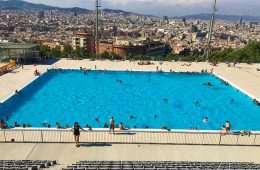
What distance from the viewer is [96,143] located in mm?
14398

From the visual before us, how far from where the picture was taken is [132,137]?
48.8 feet

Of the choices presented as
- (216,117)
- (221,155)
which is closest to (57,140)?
(221,155)

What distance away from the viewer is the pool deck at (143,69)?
29.2 meters

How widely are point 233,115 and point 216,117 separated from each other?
1.71 meters

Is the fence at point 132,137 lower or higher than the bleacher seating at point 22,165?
lower

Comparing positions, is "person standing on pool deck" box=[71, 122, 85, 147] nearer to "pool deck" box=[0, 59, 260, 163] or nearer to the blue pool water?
"pool deck" box=[0, 59, 260, 163]

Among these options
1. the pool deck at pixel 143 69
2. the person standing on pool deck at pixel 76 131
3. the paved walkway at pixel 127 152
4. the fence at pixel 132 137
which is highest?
the person standing on pool deck at pixel 76 131

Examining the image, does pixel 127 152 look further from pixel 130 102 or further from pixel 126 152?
pixel 130 102

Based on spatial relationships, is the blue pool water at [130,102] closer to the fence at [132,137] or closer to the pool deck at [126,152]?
the fence at [132,137]

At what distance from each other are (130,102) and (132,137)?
→ 41.4ft

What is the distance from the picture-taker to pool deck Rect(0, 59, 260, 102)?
29.2 meters

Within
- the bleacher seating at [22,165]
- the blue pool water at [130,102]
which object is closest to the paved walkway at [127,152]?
the bleacher seating at [22,165]

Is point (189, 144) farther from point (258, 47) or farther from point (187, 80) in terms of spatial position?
point (258, 47)

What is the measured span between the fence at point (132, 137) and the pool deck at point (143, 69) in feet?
36.8
